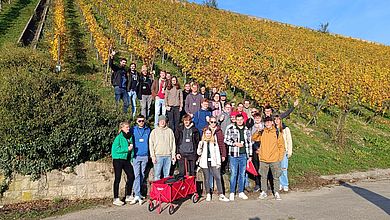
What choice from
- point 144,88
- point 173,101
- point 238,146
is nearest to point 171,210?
point 238,146

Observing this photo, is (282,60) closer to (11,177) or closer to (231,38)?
(231,38)

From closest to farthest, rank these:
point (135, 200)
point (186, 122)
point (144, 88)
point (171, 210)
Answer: point (171, 210) < point (135, 200) < point (186, 122) < point (144, 88)

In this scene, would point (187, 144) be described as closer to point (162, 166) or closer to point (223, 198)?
point (162, 166)

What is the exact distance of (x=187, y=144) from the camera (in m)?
7.68

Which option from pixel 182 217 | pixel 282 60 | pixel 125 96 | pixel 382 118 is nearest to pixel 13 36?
pixel 125 96

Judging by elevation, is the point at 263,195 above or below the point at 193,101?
below

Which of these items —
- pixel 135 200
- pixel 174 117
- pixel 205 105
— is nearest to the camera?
pixel 135 200

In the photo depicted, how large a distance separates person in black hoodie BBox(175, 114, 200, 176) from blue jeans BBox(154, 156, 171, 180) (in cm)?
25

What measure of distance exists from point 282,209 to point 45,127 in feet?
15.8

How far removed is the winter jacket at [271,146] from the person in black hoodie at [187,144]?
4.52 ft

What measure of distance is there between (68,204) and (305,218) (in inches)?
174

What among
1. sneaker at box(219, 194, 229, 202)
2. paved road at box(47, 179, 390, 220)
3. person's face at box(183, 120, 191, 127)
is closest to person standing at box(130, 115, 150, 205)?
paved road at box(47, 179, 390, 220)

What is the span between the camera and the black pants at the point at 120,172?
7230 mm

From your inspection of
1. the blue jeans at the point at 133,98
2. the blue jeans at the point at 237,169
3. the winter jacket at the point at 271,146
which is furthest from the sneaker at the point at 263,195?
the blue jeans at the point at 133,98
